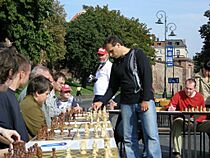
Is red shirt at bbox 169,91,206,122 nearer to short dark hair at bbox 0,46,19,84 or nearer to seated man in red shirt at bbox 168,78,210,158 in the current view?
seated man in red shirt at bbox 168,78,210,158

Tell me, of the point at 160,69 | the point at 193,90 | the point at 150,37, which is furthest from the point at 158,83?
the point at 193,90

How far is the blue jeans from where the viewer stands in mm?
7355

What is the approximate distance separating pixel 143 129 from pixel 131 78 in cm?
70

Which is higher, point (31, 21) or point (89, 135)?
point (31, 21)

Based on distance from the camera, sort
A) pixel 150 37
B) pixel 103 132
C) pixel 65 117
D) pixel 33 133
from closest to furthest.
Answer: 1. pixel 103 132
2. pixel 33 133
3. pixel 65 117
4. pixel 150 37

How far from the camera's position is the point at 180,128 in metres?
10.1

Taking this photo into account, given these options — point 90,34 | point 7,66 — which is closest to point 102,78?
point 7,66

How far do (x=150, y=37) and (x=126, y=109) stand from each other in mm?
87647

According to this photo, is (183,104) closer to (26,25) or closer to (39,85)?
(39,85)

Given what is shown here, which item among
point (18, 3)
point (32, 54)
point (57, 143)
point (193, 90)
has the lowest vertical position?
point (57, 143)

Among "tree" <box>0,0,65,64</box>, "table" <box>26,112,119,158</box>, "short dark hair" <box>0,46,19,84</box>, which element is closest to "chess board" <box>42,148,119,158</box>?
"table" <box>26,112,119,158</box>

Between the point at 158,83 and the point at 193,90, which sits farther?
the point at 158,83

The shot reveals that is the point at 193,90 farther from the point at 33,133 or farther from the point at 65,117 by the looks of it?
the point at 33,133

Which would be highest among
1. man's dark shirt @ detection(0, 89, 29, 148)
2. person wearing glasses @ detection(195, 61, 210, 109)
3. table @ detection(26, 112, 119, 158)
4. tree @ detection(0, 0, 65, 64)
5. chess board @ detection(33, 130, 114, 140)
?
tree @ detection(0, 0, 65, 64)
